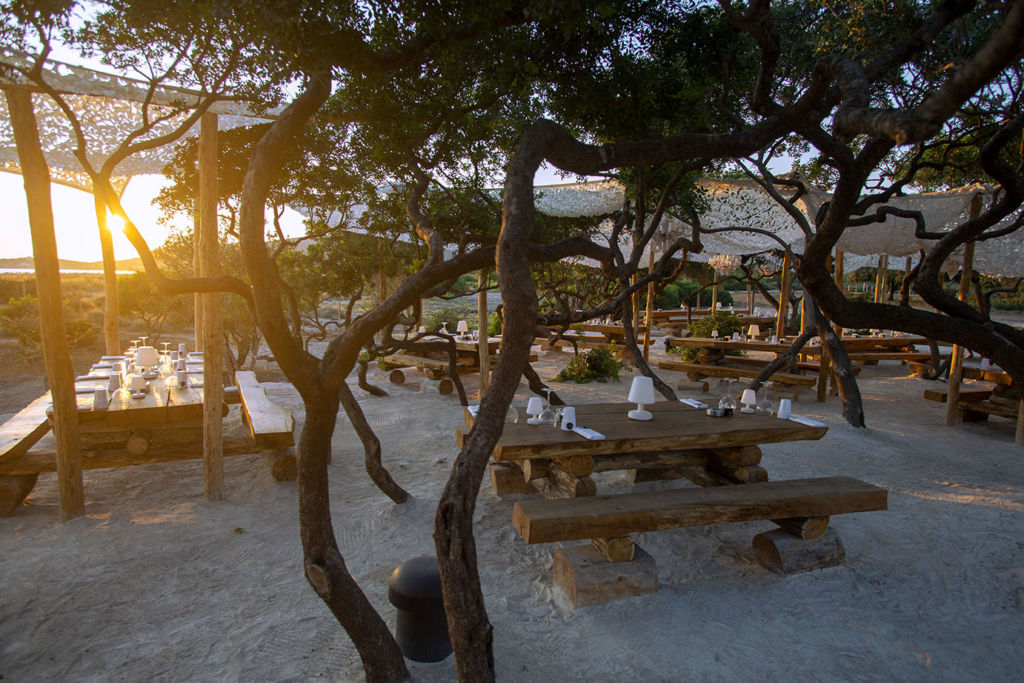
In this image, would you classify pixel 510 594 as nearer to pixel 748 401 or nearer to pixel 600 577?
pixel 600 577

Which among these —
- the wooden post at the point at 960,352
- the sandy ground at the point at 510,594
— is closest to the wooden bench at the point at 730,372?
the wooden post at the point at 960,352

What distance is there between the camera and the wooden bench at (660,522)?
9.56 feet

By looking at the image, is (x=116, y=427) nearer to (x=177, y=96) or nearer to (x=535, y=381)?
(x=177, y=96)

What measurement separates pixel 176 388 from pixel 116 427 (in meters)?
0.86

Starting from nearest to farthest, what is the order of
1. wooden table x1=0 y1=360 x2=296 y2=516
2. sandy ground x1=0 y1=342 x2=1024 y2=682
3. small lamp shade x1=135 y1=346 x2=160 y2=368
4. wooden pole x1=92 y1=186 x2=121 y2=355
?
sandy ground x1=0 y1=342 x2=1024 y2=682
wooden table x1=0 y1=360 x2=296 y2=516
small lamp shade x1=135 y1=346 x2=160 y2=368
wooden pole x1=92 y1=186 x2=121 y2=355

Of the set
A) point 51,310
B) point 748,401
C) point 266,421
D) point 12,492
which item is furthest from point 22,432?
point 748,401

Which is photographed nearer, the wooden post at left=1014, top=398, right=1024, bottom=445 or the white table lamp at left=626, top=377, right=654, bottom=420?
the white table lamp at left=626, top=377, right=654, bottom=420

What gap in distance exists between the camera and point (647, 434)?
3.58 metres

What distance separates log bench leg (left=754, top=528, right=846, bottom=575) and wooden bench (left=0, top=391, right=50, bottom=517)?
5602mm

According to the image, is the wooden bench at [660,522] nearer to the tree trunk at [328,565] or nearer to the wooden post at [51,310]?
the tree trunk at [328,565]

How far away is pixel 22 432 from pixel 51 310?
1280 millimetres

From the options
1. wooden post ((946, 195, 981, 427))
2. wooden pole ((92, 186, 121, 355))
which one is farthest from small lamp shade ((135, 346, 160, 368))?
wooden post ((946, 195, 981, 427))

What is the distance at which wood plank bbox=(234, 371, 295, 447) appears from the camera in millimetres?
4652

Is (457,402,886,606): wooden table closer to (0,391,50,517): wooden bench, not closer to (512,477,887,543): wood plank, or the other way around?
(512,477,887,543): wood plank
